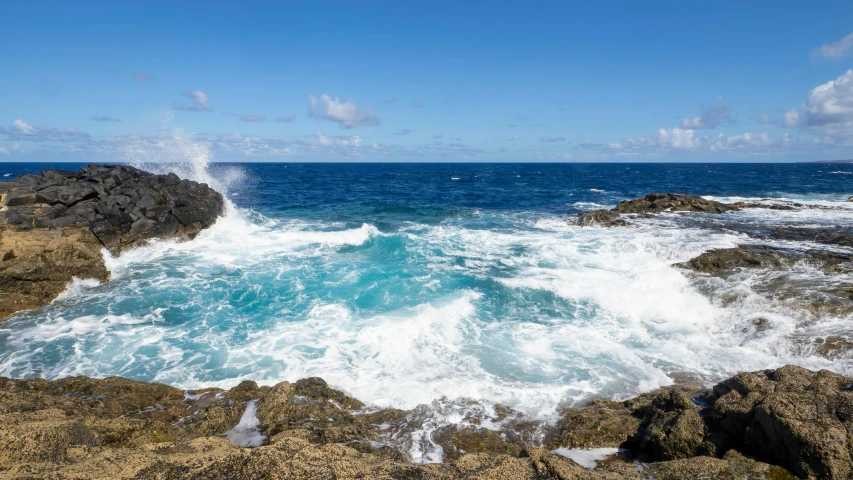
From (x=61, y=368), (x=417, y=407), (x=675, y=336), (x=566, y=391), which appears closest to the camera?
(x=417, y=407)

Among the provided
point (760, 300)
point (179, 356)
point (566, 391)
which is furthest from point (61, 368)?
point (760, 300)

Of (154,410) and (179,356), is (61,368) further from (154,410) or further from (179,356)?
(154,410)

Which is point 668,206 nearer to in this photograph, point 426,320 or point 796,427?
point 426,320

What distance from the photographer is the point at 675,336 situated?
1262 centimetres

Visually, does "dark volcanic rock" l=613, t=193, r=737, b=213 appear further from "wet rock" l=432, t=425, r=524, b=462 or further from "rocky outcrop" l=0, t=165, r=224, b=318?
"rocky outcrop" l=0, t=165, r=224, b=318

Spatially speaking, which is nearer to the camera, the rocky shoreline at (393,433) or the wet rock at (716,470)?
the rocky shoreline at (393,433)

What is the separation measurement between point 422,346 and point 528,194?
140ft

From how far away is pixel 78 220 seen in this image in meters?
19.3

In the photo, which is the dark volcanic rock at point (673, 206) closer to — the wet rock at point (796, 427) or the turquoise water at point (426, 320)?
the turquoise water at point (426, 320)

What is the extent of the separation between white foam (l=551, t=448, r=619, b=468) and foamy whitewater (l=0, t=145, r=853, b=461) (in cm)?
119

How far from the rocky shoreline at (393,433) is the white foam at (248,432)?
0.08ft

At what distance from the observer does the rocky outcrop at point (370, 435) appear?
4.73 meters

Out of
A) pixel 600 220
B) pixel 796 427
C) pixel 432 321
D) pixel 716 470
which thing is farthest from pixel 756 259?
pixel 716 470

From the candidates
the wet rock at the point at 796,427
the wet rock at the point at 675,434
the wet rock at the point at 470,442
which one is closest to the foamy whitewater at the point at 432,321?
the wet rock at the point at 470,442
